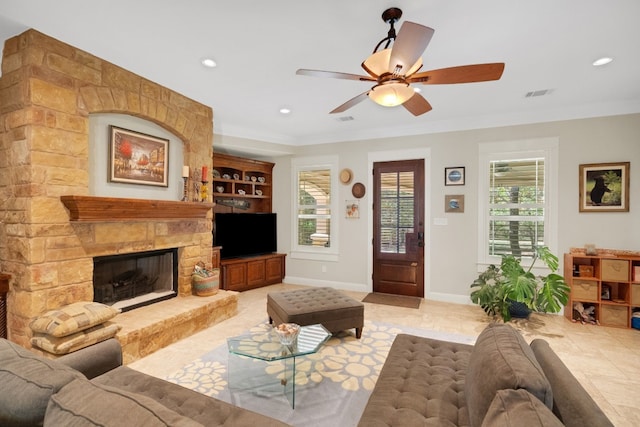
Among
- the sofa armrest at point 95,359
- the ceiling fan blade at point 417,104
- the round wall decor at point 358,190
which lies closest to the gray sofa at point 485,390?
the sofa armrest at point 95,359

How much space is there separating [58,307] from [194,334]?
4.07 ft

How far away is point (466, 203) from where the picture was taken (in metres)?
4.53

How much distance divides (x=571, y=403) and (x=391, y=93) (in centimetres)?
190

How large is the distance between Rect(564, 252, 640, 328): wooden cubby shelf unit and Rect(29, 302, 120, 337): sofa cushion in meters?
5.07

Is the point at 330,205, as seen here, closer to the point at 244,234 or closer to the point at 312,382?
the point at 244,234

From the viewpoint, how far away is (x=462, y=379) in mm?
1734

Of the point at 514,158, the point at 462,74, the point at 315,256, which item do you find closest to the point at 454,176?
the point at 514,158

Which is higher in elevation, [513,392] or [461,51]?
[461,51]

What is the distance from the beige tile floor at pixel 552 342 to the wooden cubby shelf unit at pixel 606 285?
18 cm

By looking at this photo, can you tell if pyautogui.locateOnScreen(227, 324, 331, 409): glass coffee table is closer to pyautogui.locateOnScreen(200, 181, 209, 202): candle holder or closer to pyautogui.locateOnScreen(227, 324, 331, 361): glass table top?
pyautogui.locateOnScreen(227, 324, 331, 361): glass table top

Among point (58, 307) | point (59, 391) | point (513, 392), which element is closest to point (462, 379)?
point (513, 392)

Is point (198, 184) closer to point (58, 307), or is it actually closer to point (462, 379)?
point (58, 307)

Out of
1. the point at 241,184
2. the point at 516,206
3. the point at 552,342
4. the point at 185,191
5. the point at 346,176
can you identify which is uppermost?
the point at 346,176

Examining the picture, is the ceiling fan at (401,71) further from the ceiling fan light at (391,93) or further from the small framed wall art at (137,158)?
the small framed wall art at (137,158)
